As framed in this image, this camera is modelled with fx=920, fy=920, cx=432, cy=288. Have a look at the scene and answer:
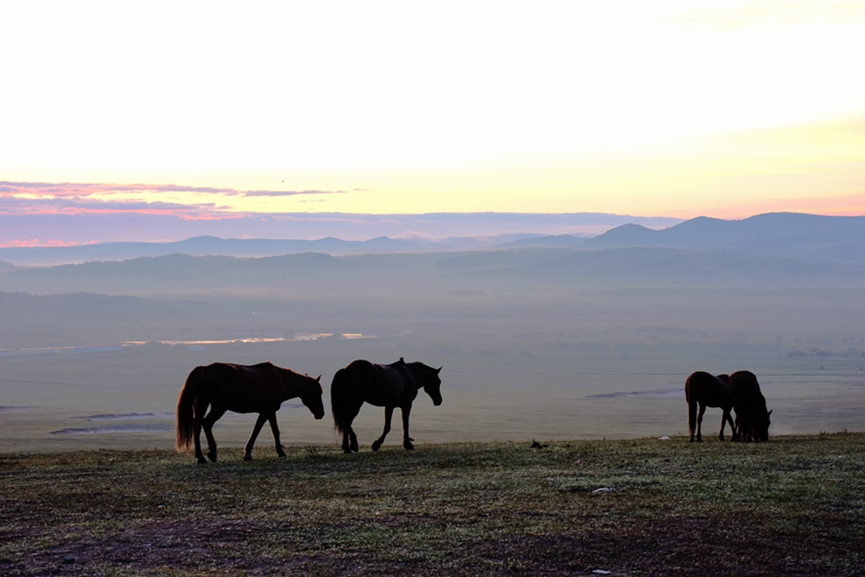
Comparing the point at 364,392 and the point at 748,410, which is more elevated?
the point at 364,392

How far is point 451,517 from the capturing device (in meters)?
9.73

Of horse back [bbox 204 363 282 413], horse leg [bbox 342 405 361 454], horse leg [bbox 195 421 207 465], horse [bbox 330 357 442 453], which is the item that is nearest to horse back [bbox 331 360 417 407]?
horse [bbox 330 357 442 453]

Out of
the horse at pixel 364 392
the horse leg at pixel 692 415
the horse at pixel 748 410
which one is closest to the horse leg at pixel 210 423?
the horse at pixel 364 392

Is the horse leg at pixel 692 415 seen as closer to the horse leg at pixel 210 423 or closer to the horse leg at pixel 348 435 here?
the horse leg at pixel 348 435

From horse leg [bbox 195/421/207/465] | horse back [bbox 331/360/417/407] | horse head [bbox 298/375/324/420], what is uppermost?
horse back [bbox 331/360/417/407]

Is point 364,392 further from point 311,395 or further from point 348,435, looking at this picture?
point 311,395

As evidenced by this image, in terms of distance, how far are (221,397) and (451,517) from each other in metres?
7.60

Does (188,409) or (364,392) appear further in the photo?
(364,392)

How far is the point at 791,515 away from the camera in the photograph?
9.55m

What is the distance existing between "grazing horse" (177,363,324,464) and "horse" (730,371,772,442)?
943 cm

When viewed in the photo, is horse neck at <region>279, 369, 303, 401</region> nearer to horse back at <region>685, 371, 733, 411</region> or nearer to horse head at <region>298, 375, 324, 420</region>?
horse head at <region>298, 375, 324, 420</region>

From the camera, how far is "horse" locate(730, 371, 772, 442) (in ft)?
62.4

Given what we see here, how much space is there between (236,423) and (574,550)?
46.7 meters

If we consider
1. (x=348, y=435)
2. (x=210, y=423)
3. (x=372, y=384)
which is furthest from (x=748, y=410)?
(x=210, y=423)
